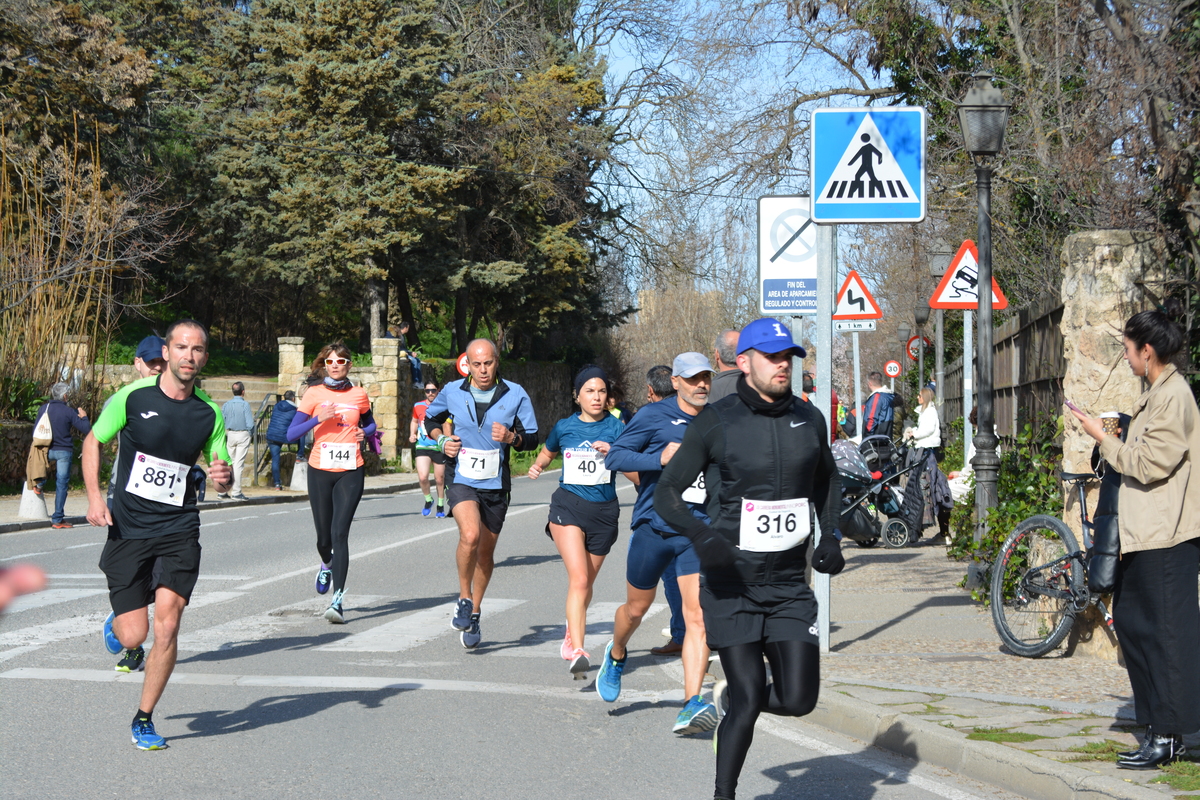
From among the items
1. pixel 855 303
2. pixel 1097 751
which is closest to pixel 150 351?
pixel 1097 751

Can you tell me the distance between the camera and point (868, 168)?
8469 mm

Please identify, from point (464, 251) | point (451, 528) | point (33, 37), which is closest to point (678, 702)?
point (451, 528)

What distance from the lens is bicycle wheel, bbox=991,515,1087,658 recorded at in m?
7.95

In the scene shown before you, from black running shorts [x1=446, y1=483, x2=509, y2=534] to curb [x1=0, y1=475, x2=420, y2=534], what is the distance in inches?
262

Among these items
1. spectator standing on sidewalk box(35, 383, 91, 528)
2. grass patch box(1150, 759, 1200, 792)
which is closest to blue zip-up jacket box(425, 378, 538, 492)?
grass patch box(1150, 759, 1200, 792)

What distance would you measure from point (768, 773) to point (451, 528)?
40.6 feet

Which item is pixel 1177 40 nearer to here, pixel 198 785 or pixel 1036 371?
pixel 1036 371

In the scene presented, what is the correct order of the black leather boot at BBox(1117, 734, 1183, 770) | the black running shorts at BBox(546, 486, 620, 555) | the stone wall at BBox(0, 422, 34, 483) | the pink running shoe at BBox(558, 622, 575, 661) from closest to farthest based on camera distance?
the black leather boot at BBox(1117, 734, 1183, 770)
the pink running shoe at BBox(558, 622, 575, 661)
the black running shorts at BBox(546, 486, 620, 555)
the stone wall at BBox(0, 422, 34, 483)

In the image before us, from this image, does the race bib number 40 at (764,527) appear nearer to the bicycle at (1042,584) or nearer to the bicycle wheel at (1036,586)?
the bicycle at (1042,584)

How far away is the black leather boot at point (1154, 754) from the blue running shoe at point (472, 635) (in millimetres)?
4534

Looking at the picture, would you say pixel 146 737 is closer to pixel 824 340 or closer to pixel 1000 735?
pixel 1000 735

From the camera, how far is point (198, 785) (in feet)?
18.2

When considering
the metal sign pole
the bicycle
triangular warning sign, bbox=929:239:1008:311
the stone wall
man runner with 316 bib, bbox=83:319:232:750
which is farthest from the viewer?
the stone wall

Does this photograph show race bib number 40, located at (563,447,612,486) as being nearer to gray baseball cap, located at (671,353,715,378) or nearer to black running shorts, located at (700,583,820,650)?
gray baseball cap, located at (671,353,715,378)
